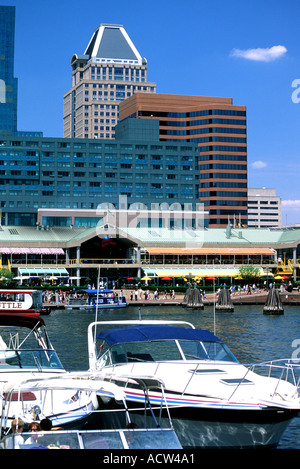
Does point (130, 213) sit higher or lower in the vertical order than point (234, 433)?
higher

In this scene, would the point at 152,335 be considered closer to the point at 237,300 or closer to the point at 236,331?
the point at 236,331

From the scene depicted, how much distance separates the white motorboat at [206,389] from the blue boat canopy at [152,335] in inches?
A: 1.6

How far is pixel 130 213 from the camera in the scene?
636 feet

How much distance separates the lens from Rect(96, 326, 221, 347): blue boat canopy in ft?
86.6

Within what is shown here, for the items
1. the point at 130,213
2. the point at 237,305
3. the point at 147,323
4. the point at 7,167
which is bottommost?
the point at 237,305

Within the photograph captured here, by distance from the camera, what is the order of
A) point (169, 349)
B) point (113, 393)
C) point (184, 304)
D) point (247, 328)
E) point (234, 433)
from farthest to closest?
point (184, 304), point (247, 328), point (169, 349), point (234, 433), point (113, 393)

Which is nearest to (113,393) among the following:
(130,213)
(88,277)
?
(88,277)

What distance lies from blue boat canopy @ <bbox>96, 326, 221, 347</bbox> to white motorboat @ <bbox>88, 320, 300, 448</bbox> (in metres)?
0.04

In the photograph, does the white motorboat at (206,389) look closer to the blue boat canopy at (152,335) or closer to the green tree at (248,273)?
the blue boat canopy at (152,335)

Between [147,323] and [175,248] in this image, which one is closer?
[147,323]

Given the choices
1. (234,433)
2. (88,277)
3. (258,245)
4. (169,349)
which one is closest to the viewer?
(234,433)

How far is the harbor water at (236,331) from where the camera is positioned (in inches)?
1718
